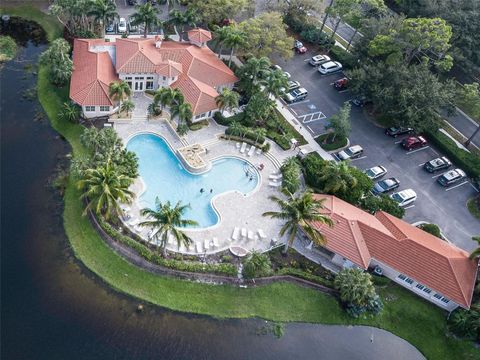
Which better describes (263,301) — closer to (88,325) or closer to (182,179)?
(88,325)

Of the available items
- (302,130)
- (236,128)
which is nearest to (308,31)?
(302,130)

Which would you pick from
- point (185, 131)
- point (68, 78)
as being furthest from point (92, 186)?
point (68, 78)

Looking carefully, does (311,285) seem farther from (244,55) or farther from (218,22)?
(218,22)

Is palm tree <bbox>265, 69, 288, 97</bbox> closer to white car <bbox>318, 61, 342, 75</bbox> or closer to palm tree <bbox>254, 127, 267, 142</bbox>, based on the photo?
palm tree <bbox>254, 127, 267, 142</bbox>

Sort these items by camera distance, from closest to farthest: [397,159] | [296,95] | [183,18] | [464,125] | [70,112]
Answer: [70,112]
[397,159]
[296,95]
[183,18]
[464,125]

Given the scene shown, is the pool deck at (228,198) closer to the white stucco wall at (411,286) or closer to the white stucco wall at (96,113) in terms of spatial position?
the white stucco wall at (96,113)

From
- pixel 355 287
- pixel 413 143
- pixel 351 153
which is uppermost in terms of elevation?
pixel 413 143

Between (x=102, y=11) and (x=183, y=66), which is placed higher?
(x=102, y=11)

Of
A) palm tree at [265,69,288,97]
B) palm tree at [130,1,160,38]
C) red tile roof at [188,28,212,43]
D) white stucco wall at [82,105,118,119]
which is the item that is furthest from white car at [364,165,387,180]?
palm tree at [130,1,160,38]
